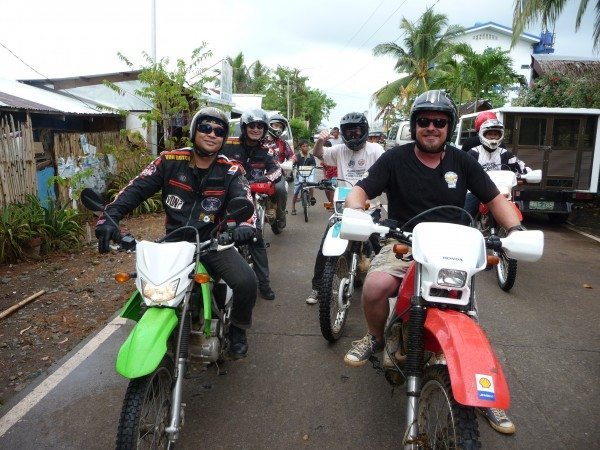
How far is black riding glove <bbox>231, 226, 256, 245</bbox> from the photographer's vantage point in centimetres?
308

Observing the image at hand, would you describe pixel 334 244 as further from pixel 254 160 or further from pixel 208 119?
pixel 254 160

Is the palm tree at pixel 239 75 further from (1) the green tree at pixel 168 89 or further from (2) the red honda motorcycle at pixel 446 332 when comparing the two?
(2) the red honda motorcycle at pixel 446 332

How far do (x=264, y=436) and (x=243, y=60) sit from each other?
48737 mm

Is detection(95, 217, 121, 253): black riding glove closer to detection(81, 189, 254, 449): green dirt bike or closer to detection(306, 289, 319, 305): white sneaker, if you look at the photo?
detection(81, 189, 254, 449): green dirt bike

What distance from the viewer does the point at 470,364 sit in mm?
A: 2148

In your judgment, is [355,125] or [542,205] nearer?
[355,125]

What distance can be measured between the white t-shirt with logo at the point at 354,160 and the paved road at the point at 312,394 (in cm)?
146

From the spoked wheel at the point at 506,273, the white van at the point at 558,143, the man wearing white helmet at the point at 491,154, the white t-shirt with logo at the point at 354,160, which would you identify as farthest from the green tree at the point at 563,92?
the white t-shirt with logo at the point at 354,160

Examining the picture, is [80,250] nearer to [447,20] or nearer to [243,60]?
[447,20]

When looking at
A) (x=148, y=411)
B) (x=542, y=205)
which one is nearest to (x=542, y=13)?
(x=542, y=205)

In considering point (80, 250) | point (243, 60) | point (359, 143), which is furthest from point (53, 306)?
point (243, 60)

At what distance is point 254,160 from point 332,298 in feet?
9.64

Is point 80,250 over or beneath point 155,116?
beneath

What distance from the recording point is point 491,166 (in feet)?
22.4
